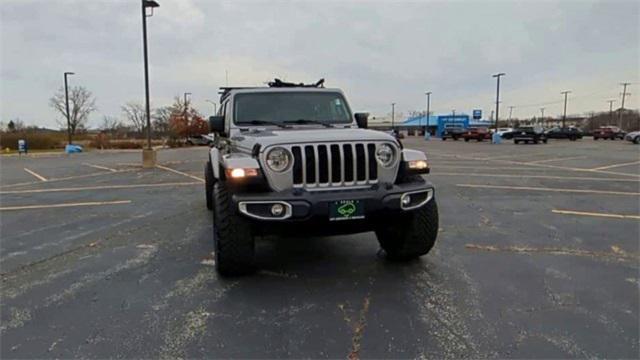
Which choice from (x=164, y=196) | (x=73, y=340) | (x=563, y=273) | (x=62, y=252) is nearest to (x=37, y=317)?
(x=73, y=340)

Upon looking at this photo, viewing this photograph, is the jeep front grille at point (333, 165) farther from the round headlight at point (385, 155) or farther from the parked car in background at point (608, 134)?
the parked car in background at point (608, 134)

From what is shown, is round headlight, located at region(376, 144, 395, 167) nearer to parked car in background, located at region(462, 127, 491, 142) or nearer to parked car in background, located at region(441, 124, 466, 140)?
parked car in background, located at region(462, 127, 491, 142)

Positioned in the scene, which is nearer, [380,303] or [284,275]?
[380,303]

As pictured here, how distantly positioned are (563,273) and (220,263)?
345 centimetres

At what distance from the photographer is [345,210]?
142 inches

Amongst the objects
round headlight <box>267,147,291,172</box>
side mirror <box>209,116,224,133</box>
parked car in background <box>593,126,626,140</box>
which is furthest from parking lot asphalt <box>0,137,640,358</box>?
parked car in background <box>593,126,626,140</box>

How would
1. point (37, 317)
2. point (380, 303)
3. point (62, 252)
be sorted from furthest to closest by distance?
point (62, 252)
point (380, 303)
point (37, 317)

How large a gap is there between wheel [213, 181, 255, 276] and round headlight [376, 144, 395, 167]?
1378mm

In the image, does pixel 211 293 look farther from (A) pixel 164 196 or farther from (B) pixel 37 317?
(A) pixel 164 196

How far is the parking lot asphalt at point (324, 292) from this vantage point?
2934 mm

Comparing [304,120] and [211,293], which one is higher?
[304,120]

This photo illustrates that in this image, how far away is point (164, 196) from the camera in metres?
9.22

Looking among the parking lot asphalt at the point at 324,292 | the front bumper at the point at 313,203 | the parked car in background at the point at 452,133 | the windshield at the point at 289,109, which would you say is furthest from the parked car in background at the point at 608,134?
the front bumper at the point at 313,203

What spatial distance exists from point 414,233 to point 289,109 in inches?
86.2
